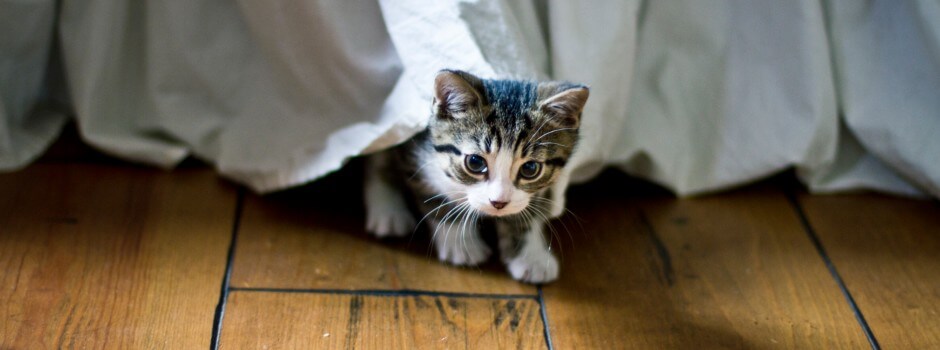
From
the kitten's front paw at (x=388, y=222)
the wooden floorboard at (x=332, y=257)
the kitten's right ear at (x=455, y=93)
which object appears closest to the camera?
the kitten's right ear at (x=455, y=93)

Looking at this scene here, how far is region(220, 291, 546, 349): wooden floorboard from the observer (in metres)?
1.31

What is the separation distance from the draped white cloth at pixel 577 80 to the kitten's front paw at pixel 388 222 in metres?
0.14

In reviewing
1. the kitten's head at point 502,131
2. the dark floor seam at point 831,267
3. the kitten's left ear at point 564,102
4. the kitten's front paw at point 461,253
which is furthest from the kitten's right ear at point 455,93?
the dark floor seam at point 831,267

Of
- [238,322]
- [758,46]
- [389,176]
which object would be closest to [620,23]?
[758,46]

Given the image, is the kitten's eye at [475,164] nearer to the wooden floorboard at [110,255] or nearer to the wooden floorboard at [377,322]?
the wooden floorboard at [377,322]

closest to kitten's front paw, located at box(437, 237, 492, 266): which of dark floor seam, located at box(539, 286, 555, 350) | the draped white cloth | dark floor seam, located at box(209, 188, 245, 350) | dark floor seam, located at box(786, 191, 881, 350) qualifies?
dark floor seam, located at box(539, 286, 555, 350)

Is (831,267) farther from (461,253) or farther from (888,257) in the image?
(461,253)

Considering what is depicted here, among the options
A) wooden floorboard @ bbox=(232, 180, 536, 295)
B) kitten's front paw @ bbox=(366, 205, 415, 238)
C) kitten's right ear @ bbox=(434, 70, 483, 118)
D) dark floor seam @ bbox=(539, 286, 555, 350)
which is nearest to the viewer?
kitten's right ear @ bbox=(434, 70, 483, 118)

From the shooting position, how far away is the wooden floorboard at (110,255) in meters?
1.29

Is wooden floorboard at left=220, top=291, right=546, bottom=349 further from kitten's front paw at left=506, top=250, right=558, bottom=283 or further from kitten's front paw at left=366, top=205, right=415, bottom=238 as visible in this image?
kitten's front paw at left=366, top=205, right=415, bottom=238

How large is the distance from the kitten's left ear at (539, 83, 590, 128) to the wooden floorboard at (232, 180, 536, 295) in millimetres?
316

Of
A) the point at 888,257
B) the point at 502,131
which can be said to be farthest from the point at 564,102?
the point at 888,257

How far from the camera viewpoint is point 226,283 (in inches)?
56.1

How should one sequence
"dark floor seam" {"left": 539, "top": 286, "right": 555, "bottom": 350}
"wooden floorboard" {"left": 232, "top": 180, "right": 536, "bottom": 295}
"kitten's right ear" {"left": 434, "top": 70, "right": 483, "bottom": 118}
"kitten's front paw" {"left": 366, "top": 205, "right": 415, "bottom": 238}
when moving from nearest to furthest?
"kitten's right ear" {"left": 434, "top": 70, "right": 483, "bottom": 118}
"dark floor seam" {"left": 539, "top": 286, "right": 555, "bottom": 350}
"wooden floorboard" {"left": 232, "top": 180, "right": 536, "bottom": 295}
"kitten's front paw" {"left": 366, "top": 205, "right": 415, "bottom": 238}
